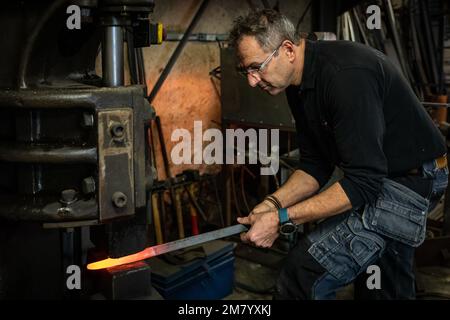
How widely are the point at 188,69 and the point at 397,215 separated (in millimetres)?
2429

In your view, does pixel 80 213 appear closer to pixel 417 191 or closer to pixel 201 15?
pixel 417 191

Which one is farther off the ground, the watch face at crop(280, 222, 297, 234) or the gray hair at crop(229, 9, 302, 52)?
the gray hair at crop(229, 9, 302, 52)

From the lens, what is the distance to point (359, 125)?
1.62 meters

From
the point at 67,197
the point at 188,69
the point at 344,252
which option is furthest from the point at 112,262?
the point at 188,69

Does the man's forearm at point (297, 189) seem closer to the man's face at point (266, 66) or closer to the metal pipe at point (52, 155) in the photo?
the man's face at point (266, 66)

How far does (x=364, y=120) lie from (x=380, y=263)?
75 centimetres

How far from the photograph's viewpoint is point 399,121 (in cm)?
182

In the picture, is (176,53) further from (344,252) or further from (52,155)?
(52,155)

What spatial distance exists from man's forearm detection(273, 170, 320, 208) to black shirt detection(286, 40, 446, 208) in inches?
6.4

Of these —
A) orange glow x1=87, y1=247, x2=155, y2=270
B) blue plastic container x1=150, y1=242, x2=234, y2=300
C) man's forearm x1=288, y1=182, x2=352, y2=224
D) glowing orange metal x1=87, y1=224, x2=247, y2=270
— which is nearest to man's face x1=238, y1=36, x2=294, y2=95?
man's forearm x1=288, y1=182, x2=352, y2=224

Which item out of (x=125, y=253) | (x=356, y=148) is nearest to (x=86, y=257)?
(x=125, y=253)

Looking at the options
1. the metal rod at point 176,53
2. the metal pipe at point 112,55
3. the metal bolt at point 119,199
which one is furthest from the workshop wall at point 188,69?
the metal bolt at point 119,199

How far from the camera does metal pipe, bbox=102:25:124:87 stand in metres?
1.02

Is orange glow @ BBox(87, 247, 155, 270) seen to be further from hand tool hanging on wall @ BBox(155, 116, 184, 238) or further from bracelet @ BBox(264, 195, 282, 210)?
hand tool hanging on wall @ BBox(155, 116, 184, 238)
